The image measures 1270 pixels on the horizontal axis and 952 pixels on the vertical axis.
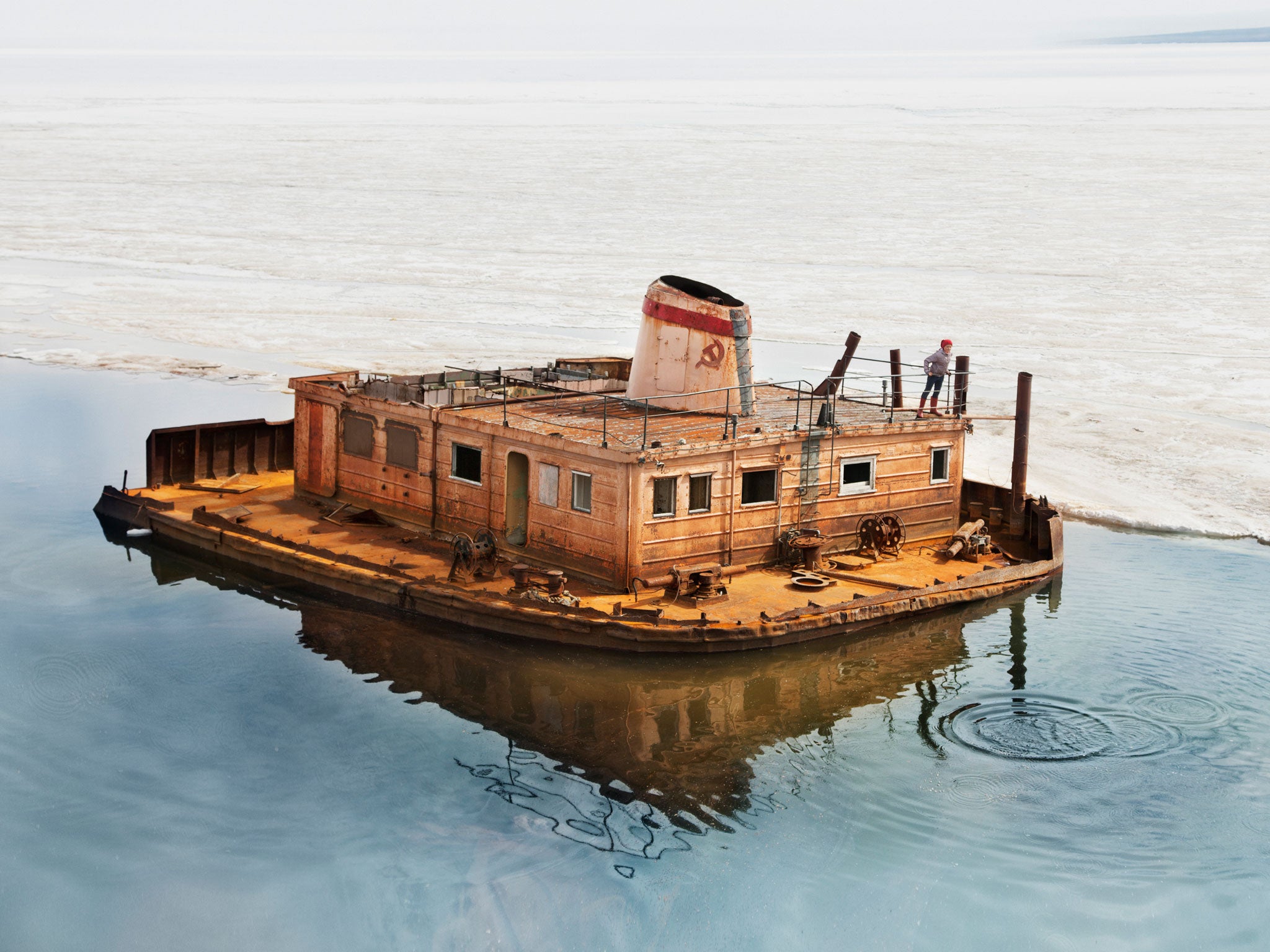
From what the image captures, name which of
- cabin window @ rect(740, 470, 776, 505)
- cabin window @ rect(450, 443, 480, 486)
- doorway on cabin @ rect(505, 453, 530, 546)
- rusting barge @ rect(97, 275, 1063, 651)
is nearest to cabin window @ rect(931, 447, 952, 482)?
rusting barge @ rect(97, 275, 1063, 651)

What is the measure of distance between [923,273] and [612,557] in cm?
3091

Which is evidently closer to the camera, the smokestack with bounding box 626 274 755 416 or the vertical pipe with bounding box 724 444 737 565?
the vertical pipe with bounding box 724 444 737 565

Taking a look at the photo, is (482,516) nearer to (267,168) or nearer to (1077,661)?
(1077,661)

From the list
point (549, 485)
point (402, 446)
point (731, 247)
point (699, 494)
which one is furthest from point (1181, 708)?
point (731, 247)

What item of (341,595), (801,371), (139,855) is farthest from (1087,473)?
(139,855)

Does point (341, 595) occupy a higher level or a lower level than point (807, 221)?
lower

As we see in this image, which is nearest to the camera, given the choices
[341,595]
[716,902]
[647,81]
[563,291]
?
[716,902]

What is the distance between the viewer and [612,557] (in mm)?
20156

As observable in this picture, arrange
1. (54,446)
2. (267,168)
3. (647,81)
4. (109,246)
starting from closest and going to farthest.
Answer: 1. (54,446)
2. (109,246)
3. (267,168)
4. (647,81)

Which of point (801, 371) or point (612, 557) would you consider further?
point (801, 371)

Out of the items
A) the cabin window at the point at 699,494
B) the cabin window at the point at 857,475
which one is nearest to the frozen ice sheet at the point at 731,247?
the cabin window at the point at 857,475

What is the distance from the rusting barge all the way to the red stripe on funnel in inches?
1.2

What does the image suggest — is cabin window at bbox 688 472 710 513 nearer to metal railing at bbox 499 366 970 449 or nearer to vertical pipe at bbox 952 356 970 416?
metal railing at bbox 499 366 970 449

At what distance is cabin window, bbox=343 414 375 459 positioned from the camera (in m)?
23.8
